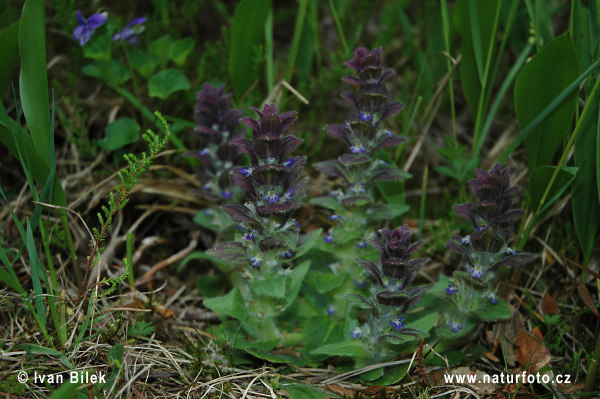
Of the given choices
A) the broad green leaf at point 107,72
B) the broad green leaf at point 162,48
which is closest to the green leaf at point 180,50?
the broad green leaf at point 162,48

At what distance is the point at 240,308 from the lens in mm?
2943

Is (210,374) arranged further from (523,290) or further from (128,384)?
(523,290)

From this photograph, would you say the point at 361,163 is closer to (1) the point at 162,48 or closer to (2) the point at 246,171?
(2) the point at 246,171

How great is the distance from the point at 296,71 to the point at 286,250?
6.27 feet

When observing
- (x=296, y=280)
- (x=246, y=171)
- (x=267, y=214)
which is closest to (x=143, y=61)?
(x=246, y=171)

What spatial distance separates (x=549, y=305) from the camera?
10.3 feet

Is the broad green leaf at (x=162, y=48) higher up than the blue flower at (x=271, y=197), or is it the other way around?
the broad green leaf at (x=162, y=48)

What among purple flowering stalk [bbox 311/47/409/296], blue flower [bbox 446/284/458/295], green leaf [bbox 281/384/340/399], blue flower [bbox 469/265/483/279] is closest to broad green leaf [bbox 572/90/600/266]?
blue flower [bbox 469/265/483/279]

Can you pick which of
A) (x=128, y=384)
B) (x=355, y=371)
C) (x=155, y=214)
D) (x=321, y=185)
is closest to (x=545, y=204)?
(x=355, y=371)

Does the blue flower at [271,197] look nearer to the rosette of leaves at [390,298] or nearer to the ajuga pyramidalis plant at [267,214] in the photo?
the ajuga pyramidalis plant at [267,214]

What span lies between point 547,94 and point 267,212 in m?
1.75

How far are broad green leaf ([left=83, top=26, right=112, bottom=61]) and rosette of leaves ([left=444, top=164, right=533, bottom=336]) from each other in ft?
8.18

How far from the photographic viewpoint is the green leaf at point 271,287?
8.80 ft

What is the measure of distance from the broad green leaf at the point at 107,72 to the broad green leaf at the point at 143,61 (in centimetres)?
9
